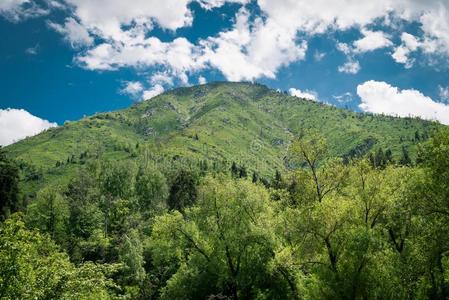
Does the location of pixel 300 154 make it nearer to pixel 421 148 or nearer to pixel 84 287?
pixel 421 148

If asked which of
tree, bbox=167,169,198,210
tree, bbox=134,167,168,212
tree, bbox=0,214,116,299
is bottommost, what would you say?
tree, bbox=0,214,116,299

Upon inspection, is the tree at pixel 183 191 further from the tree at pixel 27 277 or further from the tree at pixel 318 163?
the tree at pixel 27 277

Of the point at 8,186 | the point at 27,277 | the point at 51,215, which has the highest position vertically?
the point at 8,186

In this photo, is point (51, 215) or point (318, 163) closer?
point (318, 163)

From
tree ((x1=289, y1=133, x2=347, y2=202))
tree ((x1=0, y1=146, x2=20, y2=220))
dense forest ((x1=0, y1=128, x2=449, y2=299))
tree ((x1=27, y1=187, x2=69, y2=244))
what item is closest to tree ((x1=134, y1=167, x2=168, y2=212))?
tree ((x1=27, y1=187, x2=69, y2=244))

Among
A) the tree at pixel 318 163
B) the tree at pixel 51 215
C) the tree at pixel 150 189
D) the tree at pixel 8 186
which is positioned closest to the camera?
the tree at pixel 318 163

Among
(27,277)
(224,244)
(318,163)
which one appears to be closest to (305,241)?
(318,163)

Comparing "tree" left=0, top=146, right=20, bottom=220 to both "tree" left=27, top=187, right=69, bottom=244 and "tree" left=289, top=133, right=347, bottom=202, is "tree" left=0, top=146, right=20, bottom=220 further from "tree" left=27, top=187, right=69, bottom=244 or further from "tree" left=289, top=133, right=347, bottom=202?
"tree" left=289, top=133, right=347, bottom=202

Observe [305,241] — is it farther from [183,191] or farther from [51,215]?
[51,215]

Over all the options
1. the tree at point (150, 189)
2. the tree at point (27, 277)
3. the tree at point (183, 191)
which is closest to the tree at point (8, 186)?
the tree at point (183, 191)

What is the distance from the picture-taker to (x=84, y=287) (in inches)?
1132

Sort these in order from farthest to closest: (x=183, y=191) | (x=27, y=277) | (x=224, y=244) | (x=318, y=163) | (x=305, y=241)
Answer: (x=183, y=191), (x=224, y=244), (x=318, y=163), (x=305, y=241), (x=27, y=277)

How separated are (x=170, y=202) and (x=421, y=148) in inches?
4189

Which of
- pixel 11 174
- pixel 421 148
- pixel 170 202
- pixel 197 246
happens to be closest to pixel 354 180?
pixel 421 148
